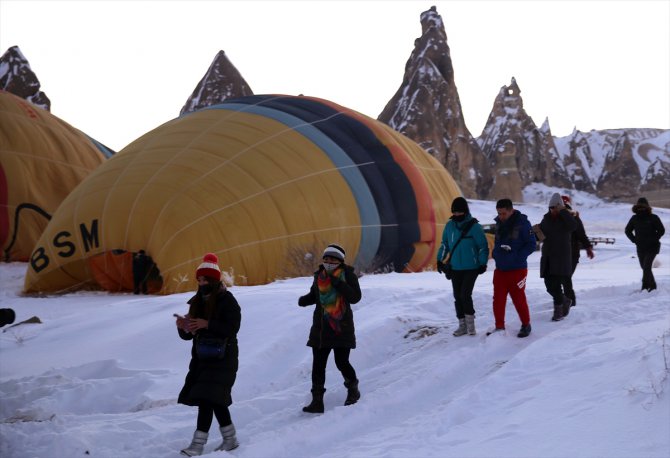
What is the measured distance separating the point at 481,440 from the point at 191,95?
172 ft

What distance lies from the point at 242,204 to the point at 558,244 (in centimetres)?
641

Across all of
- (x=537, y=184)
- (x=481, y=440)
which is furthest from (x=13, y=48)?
(x=537, y=184)

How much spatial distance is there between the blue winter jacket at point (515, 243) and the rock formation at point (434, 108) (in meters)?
51.9

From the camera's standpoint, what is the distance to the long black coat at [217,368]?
14.6 ft

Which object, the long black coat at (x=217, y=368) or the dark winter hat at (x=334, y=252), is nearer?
the long black coat at (x=217, y=368)

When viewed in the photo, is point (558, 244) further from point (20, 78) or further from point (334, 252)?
point (20, 78)

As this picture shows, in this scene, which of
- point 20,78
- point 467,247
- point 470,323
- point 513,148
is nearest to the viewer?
point 467,247

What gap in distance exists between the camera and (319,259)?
12.1m

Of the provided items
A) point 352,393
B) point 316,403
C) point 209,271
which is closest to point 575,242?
point 352,393

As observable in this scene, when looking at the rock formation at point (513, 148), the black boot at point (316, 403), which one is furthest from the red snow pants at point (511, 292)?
the rock formation at point (513, 148)

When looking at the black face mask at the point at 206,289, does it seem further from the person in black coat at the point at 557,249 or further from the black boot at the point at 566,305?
the black boot at the point at 566,305

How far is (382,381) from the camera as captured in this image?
5.77 meters

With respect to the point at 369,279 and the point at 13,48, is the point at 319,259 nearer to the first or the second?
the point at 369,279

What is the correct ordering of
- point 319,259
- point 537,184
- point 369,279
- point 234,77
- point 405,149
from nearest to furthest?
point 369,279 < point 319,259 < point 405,149 < point 234,77 < point 537,184
